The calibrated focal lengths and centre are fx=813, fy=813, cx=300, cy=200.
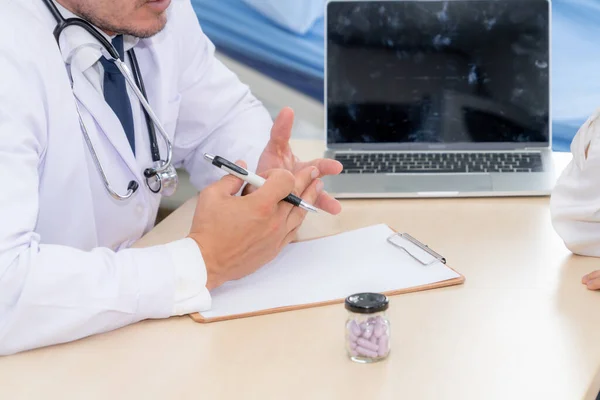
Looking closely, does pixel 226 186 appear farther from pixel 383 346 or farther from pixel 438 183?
pixel 438 183

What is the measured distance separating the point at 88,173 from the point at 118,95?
151 millimetres

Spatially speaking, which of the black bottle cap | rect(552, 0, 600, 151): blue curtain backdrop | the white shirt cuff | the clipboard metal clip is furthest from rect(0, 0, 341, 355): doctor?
rect(552, 0, 600, 151): blue curtain backdrop

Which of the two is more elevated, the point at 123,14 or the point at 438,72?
the point at 123,14

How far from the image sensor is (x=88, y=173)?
1301mm

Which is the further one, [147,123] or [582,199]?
[147,123]

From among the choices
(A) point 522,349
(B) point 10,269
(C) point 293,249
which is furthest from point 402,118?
(B) point 10,269

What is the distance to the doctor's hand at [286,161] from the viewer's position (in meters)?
1.34

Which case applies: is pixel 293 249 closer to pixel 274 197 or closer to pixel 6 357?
pixel 274 197

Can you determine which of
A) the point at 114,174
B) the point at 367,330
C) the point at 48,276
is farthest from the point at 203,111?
the point at 367,330

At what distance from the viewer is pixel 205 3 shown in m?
2.09

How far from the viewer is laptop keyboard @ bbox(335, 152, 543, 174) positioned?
5.29 feet

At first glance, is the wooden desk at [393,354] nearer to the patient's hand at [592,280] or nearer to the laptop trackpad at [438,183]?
the patient's hand at [592,280]

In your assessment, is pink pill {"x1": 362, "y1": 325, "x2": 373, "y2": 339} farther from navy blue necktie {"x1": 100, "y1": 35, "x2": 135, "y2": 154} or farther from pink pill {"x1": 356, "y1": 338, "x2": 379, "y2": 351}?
navy blue necktie {"x1": 100, "y1": 35, "x2": 135, "y2": 154}

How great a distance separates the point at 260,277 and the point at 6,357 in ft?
1.17
